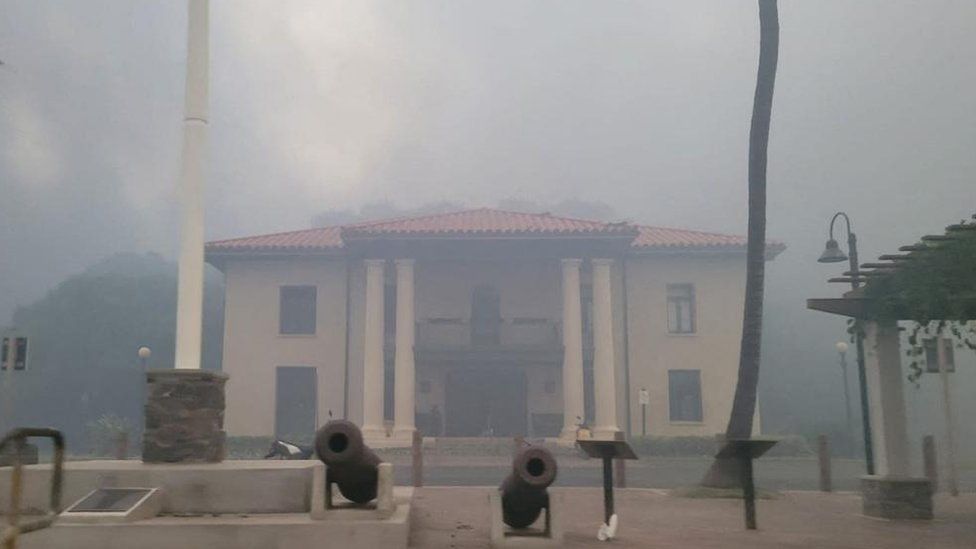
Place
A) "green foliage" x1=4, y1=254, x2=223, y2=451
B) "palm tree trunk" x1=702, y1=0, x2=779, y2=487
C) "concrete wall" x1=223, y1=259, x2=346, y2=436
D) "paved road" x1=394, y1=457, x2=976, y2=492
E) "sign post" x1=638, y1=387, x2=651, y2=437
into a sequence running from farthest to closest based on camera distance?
"green foliage" x1=4, y1=254, x2=223, y2=451
"concrete wall" x1=223, y1=259, x2=346, y2=436
"sign post" x1=638, y1=387, x2=651, y2=437
"paved road" x1=394, y1=457, x2=976, y2=492
"palm tree trunk" x1=702, y1=0, x2=779, y2=487

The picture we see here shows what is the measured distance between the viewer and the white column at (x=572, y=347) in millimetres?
30922

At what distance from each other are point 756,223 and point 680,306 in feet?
59.2

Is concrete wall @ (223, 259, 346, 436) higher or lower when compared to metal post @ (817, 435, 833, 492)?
higher

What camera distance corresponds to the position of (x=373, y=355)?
3112cm

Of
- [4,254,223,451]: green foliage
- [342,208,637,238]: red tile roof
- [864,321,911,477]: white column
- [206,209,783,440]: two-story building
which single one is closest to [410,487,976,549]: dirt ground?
[864,321,911,477]: white column

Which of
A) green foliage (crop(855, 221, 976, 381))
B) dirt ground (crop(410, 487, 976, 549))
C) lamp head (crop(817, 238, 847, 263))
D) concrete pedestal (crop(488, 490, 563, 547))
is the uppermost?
lamp head (crop(817, 238, 847, 263))

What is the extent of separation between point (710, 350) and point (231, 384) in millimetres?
18872

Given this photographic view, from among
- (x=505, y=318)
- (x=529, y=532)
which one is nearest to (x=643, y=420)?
(x=505, y=318)

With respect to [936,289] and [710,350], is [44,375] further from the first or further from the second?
[936,289]

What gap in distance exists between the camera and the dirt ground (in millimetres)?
8875

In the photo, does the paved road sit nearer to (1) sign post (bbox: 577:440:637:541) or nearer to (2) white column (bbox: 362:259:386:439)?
(2) white column (bbox: 362:259:386:439)

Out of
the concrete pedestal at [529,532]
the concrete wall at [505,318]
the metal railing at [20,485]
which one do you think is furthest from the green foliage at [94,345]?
the metal railing at [20,485]

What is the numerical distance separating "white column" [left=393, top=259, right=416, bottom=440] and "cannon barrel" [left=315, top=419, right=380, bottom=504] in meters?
22.6

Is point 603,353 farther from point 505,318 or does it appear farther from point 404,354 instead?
point 404,354
